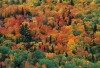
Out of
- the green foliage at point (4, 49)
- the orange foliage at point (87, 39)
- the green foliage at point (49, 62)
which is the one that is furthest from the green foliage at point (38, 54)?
the orange foliage at point (87, 39)

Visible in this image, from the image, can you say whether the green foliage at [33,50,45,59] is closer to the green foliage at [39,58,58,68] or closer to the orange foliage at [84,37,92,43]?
the green foliage at [39,58,58,68]

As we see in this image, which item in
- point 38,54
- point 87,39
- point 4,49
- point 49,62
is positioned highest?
point 87,39

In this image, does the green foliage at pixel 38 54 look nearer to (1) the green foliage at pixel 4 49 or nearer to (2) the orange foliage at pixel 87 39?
(1) the green foliage at pixel 4 49

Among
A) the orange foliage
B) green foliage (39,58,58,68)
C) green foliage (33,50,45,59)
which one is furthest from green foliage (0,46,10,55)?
the orange foliage

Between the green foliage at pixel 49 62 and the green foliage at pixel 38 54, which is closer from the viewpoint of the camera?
the green foliage at pixel 49 62

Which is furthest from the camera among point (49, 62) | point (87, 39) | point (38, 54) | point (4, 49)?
point (87, 39)

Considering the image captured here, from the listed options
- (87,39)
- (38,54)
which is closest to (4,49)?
(38,54)

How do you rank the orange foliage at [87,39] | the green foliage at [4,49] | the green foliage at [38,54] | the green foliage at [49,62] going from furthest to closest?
the orange foliage at [87,39] < the green foliage at [4,49] < the green foliage at [38,54] < the green foliage at [49,62]

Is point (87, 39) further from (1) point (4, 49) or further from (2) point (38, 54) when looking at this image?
(1) point (4, 49)

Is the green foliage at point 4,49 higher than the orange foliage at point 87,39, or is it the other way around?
the orange foliage at point 87,39

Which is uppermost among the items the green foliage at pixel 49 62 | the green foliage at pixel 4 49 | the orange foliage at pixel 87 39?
the orange foliage at pixel 87 39

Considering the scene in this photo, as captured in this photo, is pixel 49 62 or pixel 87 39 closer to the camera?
pixel 49 62

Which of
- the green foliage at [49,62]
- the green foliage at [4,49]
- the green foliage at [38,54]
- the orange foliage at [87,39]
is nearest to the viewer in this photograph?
the green foliage at [49,62]
